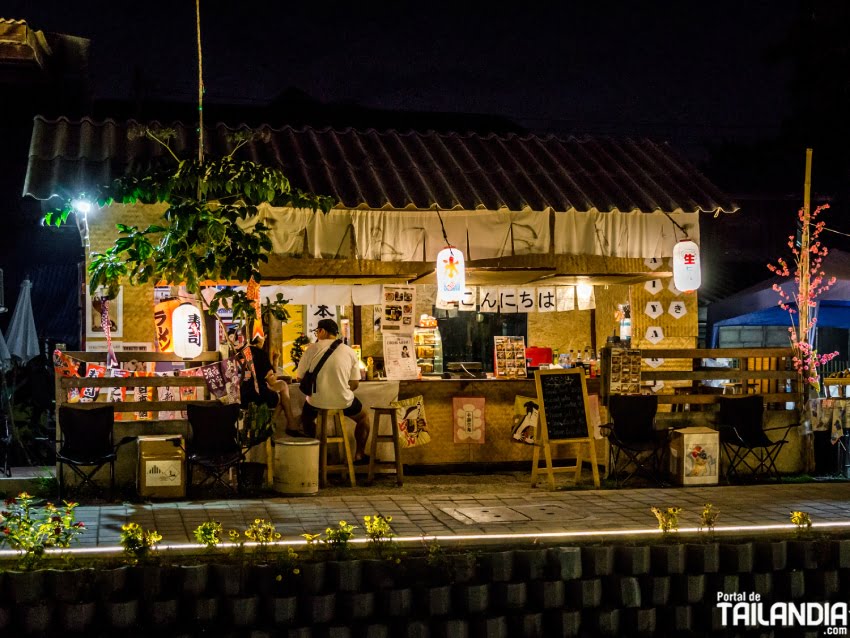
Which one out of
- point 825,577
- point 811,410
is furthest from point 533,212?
point 825,577

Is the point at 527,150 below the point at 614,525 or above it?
above

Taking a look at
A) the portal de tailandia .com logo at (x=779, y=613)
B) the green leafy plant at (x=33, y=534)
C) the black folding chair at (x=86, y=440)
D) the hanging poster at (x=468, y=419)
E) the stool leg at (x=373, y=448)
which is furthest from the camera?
the hanging poster at (x=468, y=419)

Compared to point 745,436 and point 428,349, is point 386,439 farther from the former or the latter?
point 745,436

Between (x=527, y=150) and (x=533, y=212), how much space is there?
1.75 meters

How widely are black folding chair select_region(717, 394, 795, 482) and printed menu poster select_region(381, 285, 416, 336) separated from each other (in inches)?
168

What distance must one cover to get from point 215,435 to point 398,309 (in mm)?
3507

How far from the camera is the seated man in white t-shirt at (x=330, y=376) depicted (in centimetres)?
1102

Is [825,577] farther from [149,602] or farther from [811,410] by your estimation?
[149,602]

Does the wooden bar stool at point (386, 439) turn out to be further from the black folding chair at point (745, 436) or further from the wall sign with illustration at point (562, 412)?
the black folding chair at point (745, 436)

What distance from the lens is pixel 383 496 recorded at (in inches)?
386

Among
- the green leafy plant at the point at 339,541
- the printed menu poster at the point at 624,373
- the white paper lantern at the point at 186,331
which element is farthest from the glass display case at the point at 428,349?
the green leafy plant at the point at 339,541

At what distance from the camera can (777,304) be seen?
15906 mm

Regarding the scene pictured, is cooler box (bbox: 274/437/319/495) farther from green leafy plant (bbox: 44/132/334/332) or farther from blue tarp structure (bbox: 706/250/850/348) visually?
blue tarp structure (bbox: 706/250/850/348)

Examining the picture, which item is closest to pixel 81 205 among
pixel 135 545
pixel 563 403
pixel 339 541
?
pixel 135 545
